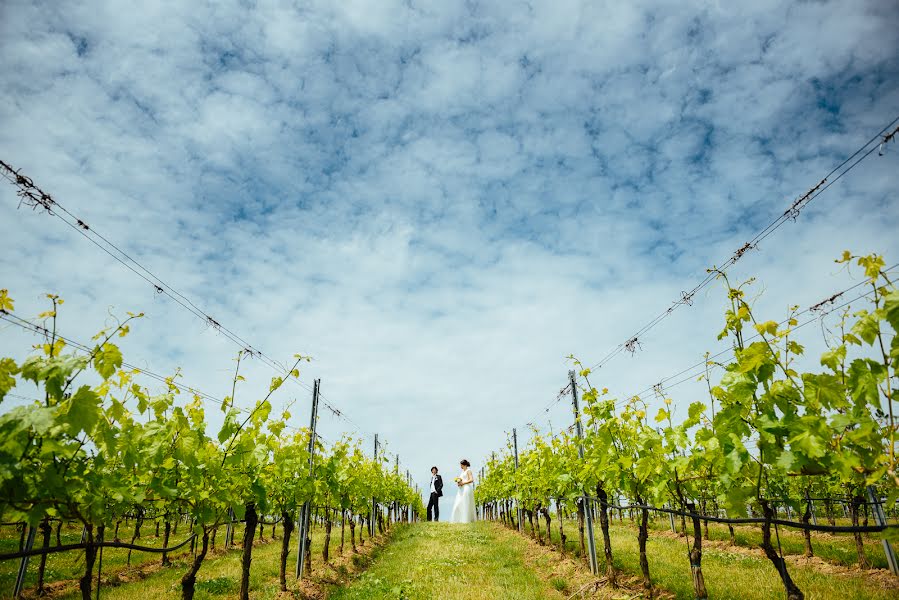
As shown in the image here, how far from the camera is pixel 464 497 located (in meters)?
25.0

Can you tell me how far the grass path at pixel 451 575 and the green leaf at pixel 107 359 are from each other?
22.5ft

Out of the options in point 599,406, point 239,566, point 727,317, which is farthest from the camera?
point 239,566

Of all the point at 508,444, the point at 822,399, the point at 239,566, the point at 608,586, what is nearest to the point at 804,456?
the point at 822,399

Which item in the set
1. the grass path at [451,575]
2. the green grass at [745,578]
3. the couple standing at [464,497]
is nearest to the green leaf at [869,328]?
the green grass at [745,578]

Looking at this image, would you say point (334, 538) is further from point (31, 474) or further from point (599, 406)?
point (31, 474)

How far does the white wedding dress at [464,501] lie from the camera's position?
81.7ft

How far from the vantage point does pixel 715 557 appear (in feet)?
38.9

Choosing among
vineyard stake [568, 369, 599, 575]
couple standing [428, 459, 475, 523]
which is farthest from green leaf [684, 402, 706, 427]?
couple standing [428, 459, 475, 523]

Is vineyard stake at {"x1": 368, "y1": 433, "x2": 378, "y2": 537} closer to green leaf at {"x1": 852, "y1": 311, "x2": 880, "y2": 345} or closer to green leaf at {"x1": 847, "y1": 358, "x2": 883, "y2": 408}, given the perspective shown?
green leaf at {"x1": 847, "y1": 358, "x2": 883, "y2": 408}

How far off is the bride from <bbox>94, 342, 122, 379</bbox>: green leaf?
23204 millimetres

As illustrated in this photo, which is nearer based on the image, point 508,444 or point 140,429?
point 140,429

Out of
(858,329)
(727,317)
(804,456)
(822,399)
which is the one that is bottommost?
(804,456)

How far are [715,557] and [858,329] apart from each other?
40.5ft

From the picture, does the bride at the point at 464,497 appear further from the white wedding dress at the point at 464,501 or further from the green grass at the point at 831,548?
the green grass at the point at 831,548
